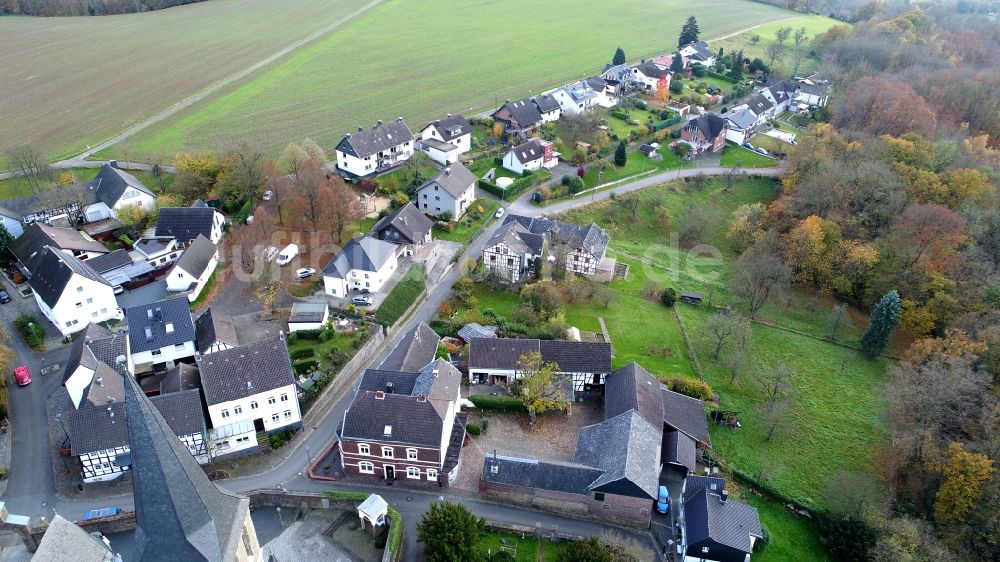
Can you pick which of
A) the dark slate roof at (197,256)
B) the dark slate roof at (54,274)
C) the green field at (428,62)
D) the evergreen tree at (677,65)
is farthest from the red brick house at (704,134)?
the dark slate roof at (54,274)

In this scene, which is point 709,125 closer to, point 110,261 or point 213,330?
point 213,330

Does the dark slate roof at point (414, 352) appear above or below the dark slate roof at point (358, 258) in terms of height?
below

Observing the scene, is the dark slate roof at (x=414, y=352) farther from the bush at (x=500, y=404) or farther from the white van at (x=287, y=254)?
the white van at (x=287, y=254)

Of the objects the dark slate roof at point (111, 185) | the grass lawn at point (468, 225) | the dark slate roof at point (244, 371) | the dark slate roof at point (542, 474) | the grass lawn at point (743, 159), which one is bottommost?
the dark slate roof at point (542, 474)

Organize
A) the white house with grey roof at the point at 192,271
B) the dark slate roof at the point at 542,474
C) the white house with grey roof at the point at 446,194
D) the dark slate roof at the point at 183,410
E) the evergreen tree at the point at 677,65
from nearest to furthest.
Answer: the dark slate roof at the point at 183,410 < the dark slate roof at the point at 542,474 < the white house with grey roof at the point at 192,271 < the white house with grey roof at the point at 446,194 < the evergreen tree at the point at 677,65

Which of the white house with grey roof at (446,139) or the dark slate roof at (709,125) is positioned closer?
the white house with grey roof at (446,139)

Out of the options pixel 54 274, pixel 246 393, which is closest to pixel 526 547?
pixel 246 393
